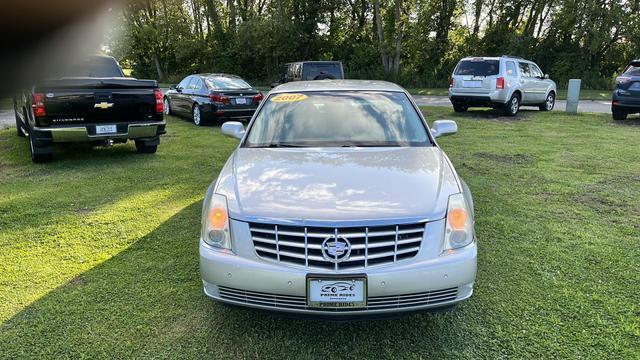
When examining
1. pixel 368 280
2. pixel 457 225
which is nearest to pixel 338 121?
pixel 457 225

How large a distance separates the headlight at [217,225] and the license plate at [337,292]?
574 millimetres

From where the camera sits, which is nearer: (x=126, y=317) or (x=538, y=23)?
(x=126, y=317)

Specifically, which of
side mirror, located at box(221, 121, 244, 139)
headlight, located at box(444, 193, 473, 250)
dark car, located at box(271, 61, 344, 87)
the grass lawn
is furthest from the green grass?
headlight, located at box(444, 193, 473, 250)

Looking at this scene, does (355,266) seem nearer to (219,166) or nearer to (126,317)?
(126,317)

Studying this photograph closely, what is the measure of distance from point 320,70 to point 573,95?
8198 millimetres

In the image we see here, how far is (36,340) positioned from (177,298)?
2.92 ft

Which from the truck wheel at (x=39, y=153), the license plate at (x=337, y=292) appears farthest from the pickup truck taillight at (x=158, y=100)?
the license plate at (x=337, y=292)

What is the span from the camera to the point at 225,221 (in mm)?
2848

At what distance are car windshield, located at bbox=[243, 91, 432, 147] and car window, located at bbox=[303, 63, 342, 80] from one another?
496 inches

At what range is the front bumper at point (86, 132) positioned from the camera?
705 cm

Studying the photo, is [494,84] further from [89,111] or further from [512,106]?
[89,111]

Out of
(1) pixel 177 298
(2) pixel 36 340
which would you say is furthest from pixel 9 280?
(1) pixel 177 298

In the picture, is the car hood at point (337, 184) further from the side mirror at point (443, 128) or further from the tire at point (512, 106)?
the tire at point (512, 106)

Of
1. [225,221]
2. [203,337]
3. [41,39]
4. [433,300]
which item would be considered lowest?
[203,337]
